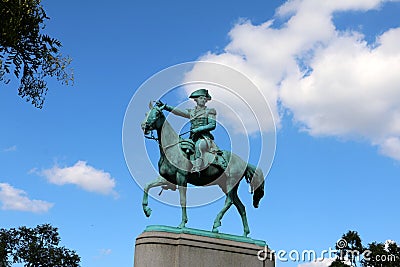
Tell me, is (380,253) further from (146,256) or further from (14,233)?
→ (146,256)

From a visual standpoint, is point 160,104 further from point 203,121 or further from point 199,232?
point 199,232

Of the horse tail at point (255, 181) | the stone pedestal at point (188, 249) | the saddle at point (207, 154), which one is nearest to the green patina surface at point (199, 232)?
the stone pedestal at point (188, 249)

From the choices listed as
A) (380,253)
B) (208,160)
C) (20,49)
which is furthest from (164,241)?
(380,253)

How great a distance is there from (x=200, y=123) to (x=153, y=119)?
5.54 ft

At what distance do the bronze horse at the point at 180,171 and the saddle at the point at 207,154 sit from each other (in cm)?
11

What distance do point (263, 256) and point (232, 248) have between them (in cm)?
112

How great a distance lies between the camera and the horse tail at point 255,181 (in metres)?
17.8

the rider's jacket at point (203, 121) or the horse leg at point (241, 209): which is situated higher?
the rider's jacket at point (203, 121)

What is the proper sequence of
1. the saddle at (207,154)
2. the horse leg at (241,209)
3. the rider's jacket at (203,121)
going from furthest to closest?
the horse leg at (241,209)
the rider's jacket at (203,121)
the saddle at (207,154)

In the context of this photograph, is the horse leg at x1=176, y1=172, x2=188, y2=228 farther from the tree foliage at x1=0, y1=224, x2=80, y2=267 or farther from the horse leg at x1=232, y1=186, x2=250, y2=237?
the tree foliage at x1=0, y1=224, x2=80, y2=267

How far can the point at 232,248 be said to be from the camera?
16.3 meters

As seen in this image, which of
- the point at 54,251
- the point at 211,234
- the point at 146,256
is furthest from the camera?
the point at 54,251

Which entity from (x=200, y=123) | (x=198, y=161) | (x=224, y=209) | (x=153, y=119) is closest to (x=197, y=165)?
(x=198, y=161)

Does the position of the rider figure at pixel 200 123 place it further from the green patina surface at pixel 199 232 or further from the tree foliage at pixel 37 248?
the tree foliage at pixel 37 248
